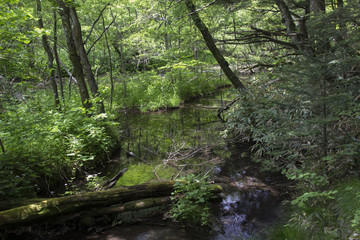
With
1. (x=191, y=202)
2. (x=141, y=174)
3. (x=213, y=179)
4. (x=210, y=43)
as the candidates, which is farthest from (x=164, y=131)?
(x=191, y=202)

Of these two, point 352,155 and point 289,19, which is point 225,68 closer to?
point 289,19

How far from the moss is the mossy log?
116 cm

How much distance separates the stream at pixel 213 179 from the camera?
3.81 meters

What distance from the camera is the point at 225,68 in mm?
8438

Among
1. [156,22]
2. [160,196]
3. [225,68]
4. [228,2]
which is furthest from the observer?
[225,68]

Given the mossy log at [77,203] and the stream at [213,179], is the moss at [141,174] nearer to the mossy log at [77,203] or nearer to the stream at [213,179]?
the stream at [213,179]

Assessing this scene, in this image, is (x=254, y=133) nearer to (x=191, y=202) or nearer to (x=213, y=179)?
(x=213, y=179)

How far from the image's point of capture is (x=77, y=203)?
3953 mm

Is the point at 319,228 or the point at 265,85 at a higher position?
the point at 265,85

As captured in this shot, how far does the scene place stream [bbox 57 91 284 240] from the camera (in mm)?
3814

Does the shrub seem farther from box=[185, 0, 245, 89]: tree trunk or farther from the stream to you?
box=[185, 0, 245, 89]: tree trunk

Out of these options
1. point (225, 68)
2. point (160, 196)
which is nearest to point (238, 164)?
point (160, 196)

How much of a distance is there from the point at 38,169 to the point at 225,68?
625 cm

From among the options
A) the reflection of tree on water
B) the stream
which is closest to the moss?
the stream
